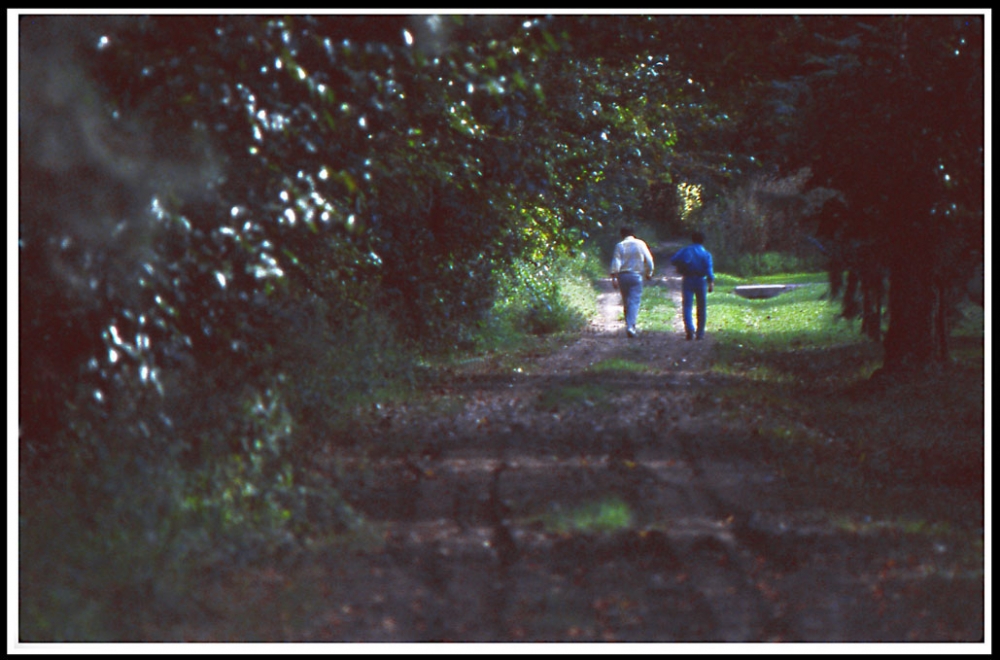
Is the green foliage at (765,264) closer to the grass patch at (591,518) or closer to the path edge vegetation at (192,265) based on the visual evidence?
the path edge vegetation at (192,265)

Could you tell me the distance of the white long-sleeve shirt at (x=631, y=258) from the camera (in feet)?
61.8

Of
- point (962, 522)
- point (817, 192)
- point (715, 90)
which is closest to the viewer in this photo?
point (962, 522)

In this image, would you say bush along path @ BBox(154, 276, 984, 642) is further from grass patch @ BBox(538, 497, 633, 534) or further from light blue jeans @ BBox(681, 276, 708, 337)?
light blue jeans @ BBox(681, 276, 708, 337)

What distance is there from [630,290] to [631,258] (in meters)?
0.65

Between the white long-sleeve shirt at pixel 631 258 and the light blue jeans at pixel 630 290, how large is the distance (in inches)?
4.2

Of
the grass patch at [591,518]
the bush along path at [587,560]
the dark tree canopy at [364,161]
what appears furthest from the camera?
the grass patch at [591,518]

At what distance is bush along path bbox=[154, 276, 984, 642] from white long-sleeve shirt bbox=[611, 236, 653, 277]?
351 inches

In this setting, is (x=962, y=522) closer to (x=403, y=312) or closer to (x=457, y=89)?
(x=457, y=89)

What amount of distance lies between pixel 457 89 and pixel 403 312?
5.63 meters

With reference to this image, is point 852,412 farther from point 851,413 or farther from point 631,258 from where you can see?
point 631,258

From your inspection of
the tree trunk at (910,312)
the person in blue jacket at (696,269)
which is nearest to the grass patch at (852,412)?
the tree trunk at (910,312)

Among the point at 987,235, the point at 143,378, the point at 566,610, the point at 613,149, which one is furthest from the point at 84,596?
the point at 613,149

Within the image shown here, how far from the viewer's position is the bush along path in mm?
5285

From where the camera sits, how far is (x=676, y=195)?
46.0m
